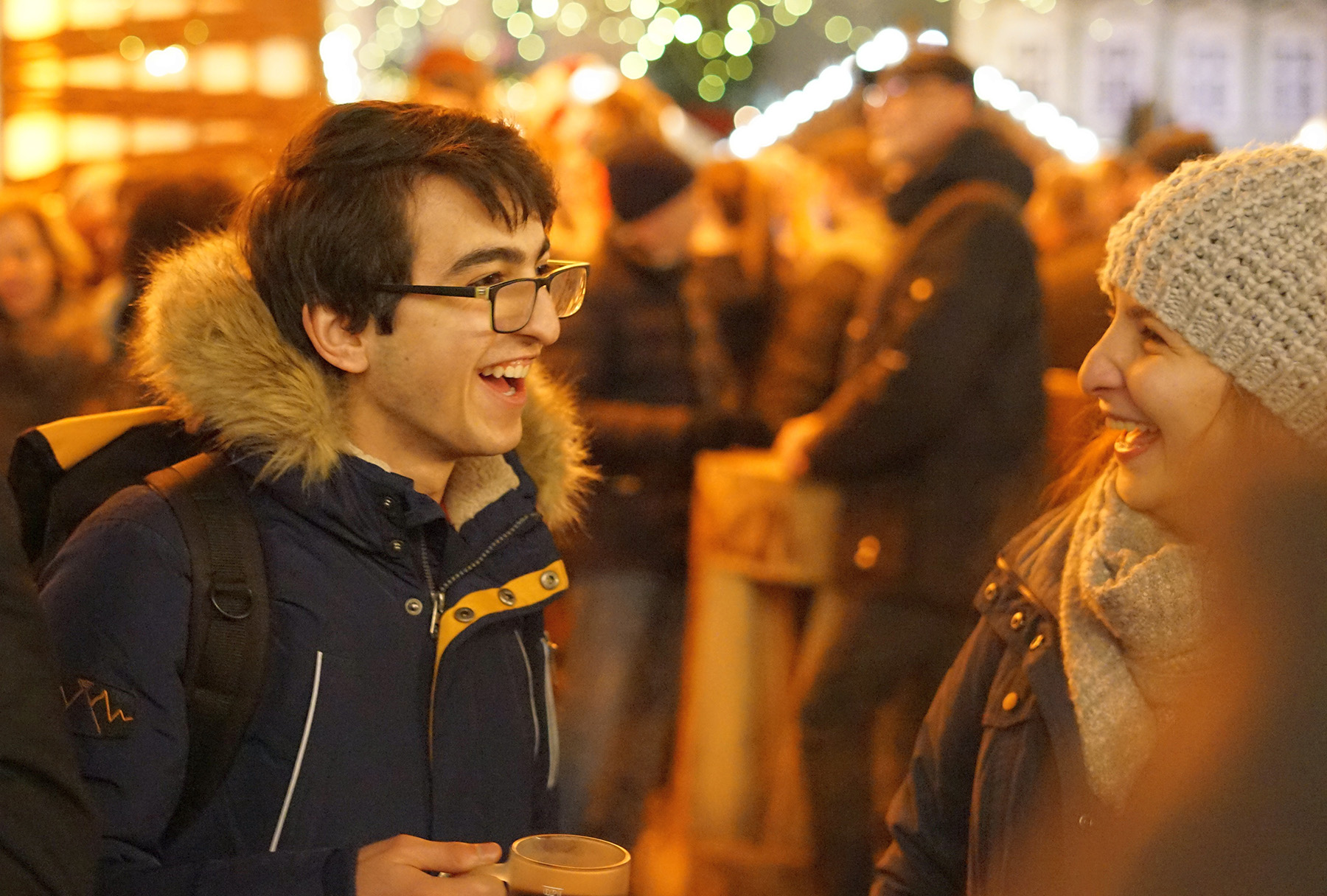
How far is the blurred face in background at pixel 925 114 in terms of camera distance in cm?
389

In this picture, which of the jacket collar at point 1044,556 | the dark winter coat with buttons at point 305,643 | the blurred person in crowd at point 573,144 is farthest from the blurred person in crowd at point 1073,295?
the dark winter coat with buttons at point 305,643

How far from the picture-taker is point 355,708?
173 cm

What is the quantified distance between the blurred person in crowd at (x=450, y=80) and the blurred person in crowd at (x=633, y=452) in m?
1.49

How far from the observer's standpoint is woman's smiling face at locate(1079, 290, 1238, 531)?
1.66 metres

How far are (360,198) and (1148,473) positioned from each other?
1107 mm

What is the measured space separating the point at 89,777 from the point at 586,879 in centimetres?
62

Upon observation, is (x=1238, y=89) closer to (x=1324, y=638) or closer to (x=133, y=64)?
(x=133, y=64)

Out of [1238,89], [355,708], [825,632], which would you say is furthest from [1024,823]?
[1238,89]

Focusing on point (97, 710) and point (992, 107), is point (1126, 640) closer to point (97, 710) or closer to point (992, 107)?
point (97, 710)

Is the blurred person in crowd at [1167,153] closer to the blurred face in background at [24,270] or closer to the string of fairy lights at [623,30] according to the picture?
the blurred face in background at [24,270]

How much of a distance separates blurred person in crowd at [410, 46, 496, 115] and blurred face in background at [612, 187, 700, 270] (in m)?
1.51

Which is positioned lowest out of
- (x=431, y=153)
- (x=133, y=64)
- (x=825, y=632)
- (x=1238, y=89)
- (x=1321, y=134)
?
(x=825, y=632)

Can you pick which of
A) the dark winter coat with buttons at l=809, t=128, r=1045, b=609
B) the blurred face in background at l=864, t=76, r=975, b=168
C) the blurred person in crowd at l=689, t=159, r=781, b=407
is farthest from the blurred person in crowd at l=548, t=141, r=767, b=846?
the blurred person in crowd at l=689, t=159, r=781, b=407

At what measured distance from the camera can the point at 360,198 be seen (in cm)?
182
